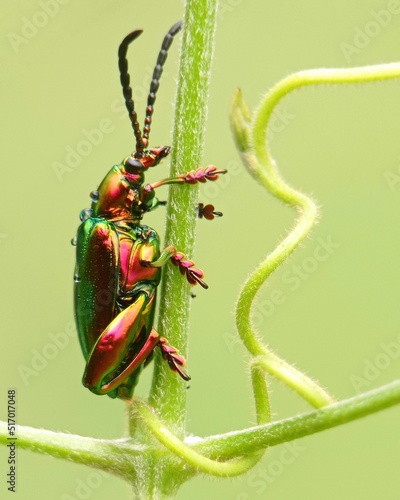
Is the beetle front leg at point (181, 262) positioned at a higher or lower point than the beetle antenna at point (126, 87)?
lower

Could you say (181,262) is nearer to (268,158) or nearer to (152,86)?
(268,158)

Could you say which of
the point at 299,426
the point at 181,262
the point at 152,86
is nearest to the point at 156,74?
the point at 152,86

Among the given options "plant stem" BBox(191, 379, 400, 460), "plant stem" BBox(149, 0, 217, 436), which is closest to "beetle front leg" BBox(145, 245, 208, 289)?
"plant stem" BBox(149, 0, 217, 436)

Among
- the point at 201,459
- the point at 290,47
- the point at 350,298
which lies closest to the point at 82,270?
the point at 201,459

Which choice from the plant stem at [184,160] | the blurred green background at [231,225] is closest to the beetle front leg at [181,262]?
the plant stem at [184,160]

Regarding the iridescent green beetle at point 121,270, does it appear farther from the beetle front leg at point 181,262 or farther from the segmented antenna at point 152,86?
the beetle front leg at point 181,262

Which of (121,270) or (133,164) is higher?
(133,164)
